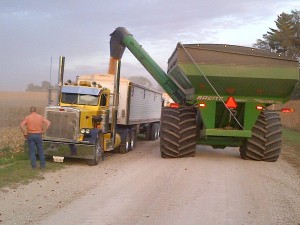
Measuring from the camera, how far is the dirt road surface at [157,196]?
26.1 feet

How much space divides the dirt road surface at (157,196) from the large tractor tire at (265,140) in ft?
4.91

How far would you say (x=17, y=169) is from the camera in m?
12.2

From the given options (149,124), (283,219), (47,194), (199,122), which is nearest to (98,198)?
(47,194)

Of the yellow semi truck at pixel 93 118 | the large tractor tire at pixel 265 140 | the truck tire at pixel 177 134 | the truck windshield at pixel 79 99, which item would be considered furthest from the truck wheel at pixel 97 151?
the large tractor tire at pixel 265 140

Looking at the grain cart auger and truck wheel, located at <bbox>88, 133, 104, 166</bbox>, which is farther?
the grain cart auger

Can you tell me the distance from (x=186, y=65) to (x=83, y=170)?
4.69 m

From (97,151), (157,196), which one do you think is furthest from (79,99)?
(157,196)

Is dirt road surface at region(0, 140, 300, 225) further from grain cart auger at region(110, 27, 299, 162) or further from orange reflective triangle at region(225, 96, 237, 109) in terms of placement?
orange reflective triangle at region(225, 96, 237, 109)

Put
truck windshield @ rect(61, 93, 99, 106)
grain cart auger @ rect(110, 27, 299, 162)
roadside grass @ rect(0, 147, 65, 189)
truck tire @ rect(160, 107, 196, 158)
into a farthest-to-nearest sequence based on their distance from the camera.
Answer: truck tire @ rect(160, 107, 196, 158) → truck windshield @ rect(61, 93, 99, 106) → grain cart auger @ rect(110, 27, 299, 162) → roadside grass @ rect(0, 147, 65, 189)

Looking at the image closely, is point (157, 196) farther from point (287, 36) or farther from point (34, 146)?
point (287, 36)

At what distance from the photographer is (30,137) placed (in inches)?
497

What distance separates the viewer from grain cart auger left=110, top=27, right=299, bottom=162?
15.0 m

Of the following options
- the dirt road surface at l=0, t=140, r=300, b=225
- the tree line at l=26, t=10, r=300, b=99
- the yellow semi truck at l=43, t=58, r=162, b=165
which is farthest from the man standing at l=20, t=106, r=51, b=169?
the tree line at l=26, t=10, r=300, b=99

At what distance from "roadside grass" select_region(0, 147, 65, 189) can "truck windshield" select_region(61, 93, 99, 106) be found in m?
2.32
